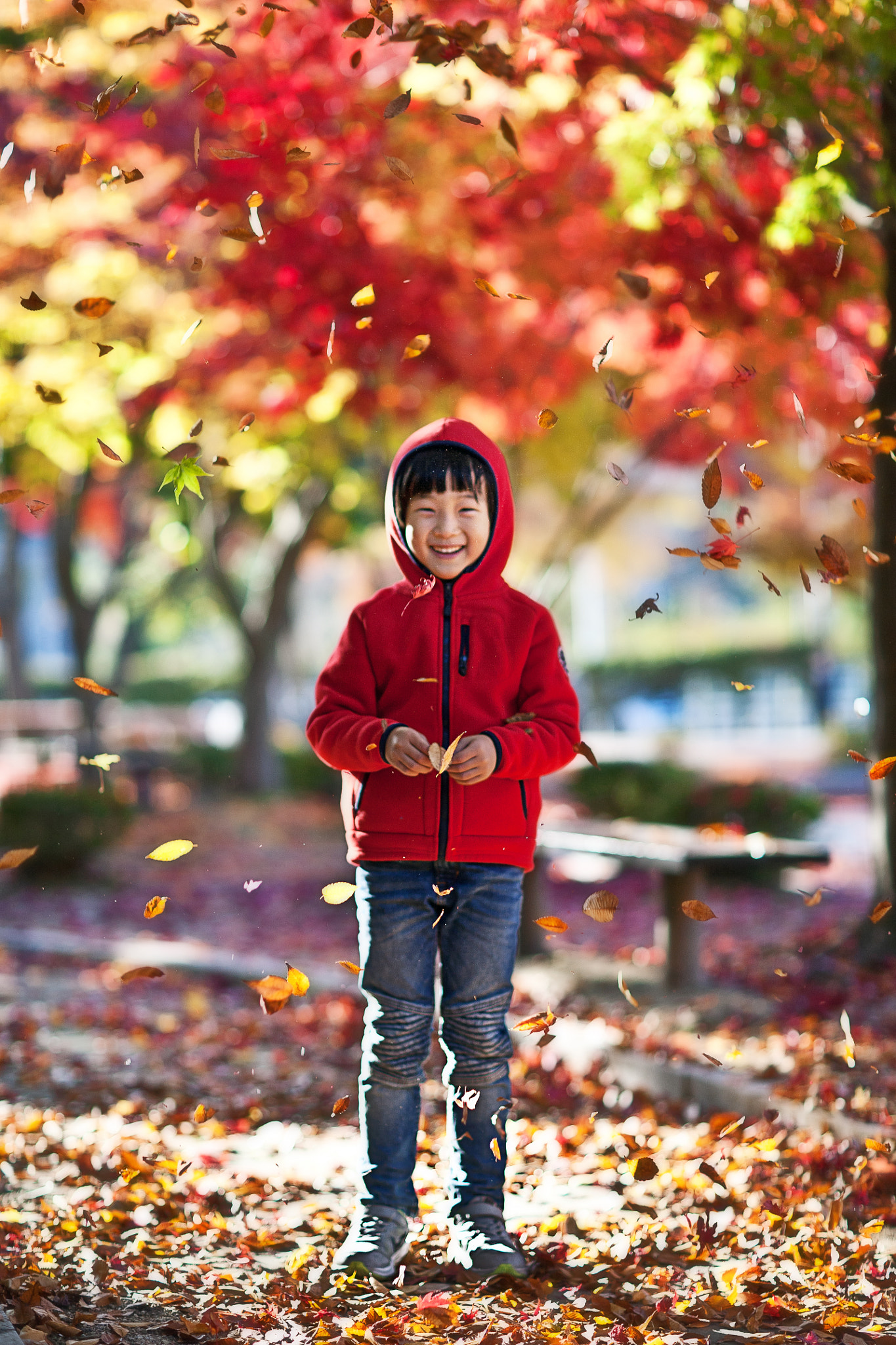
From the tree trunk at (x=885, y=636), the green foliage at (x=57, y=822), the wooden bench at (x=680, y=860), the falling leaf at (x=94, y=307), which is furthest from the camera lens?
the green foliage at (x=57, y=822)

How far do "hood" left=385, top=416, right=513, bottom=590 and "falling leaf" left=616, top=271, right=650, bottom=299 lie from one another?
1.56 ft

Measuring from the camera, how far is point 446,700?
3113mm

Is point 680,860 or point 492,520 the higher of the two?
point 492,520

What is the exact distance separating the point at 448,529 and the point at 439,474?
5.4 inches

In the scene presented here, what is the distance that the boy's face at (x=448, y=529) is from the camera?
3.14 meters

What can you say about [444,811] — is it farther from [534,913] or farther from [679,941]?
[534,913]

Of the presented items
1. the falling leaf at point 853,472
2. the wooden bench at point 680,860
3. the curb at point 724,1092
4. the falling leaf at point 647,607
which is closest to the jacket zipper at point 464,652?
the falling leaf at point 647,607

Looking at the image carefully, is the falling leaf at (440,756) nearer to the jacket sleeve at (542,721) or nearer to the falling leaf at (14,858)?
the jacket sleeve at (542,721)

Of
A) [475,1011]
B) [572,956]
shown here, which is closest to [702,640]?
[572,956]

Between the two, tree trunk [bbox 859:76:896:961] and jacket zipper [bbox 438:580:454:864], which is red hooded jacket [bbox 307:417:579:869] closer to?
jacket zipper [bbox 438:580:454:864]

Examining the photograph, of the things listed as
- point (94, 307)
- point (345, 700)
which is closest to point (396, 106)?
point (94, 307)

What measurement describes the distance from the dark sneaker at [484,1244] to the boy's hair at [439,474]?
1.63m

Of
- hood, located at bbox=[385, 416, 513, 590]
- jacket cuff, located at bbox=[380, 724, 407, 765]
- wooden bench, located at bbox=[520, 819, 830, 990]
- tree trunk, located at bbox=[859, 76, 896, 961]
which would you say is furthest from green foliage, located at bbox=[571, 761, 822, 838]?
jacket cuff, located at bbox=[380, 724, 407, 765]

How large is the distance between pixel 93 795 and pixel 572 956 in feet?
16.1
